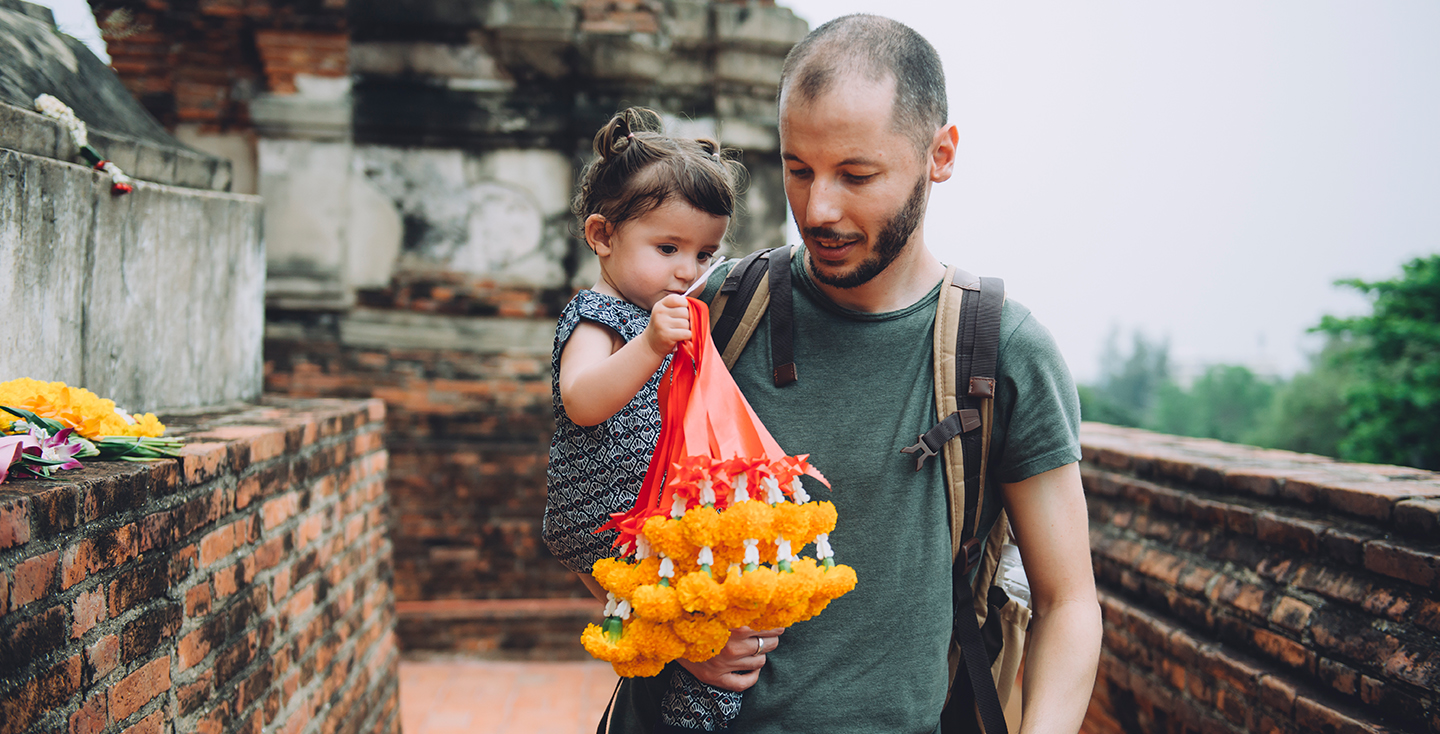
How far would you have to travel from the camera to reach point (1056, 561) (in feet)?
5.15

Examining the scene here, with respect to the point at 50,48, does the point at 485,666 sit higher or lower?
lower

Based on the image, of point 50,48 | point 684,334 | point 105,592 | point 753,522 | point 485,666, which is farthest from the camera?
point 485,666

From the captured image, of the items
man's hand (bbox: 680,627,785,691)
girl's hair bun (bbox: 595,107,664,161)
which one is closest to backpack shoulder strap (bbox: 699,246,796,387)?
girl's hair bun (bbox: 595,107,664,161)

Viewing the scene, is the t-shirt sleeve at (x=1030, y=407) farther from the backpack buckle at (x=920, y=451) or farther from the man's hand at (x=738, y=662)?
the man's hand at (x=738, y=662)

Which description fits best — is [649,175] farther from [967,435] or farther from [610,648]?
[610,648]

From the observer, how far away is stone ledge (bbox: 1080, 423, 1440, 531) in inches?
88.5

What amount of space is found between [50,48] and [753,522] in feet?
9.67

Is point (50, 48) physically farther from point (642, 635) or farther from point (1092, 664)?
point (1092, 664)

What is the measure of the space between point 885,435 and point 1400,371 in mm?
16519

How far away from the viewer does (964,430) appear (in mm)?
1508

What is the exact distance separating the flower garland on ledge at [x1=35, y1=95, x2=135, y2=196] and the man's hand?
2.12 meters

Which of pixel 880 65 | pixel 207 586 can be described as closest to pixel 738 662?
pixel 880 65

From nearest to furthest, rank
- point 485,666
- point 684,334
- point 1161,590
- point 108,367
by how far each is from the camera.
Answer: point 684,334 < point 108,367 < point 1161,590 < point 485,666

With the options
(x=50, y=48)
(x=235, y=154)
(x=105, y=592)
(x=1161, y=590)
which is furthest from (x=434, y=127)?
(x=1161, y=590)
